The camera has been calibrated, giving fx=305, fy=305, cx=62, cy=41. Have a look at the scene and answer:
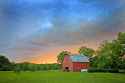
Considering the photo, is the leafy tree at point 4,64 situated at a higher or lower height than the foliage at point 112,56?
lower

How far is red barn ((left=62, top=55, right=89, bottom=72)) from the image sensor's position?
1615 inches

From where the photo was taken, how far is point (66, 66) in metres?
43.2

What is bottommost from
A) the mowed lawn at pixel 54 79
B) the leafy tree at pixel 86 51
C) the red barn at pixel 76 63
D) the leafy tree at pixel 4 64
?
the mowed lawn at pixel 54 79

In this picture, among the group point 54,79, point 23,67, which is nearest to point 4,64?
point 54,79

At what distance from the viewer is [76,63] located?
137 feet

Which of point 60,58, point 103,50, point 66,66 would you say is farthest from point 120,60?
point 60,58

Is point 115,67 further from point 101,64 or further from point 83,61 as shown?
point 83,61

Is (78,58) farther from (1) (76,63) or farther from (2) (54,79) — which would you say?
(2) (54,79)

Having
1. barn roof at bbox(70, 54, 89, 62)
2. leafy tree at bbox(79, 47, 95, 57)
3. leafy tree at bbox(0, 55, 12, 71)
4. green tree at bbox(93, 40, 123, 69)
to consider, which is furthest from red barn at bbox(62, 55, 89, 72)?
leafy tree at bbox(0, 55, 12, 71)

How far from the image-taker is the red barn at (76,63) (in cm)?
4103

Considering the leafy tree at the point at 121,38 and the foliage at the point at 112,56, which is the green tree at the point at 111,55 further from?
the leafy tree at the point at 121,38

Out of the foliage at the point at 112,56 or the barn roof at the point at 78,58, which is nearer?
the foliage at the point at 112,56

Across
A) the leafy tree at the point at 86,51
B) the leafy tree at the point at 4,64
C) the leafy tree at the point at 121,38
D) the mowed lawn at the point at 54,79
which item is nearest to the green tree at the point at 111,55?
the leafy tree at the point at 121,38

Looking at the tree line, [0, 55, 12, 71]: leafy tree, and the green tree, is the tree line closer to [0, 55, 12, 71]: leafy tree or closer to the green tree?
[0, 55, 12, 71]: leafy tree
